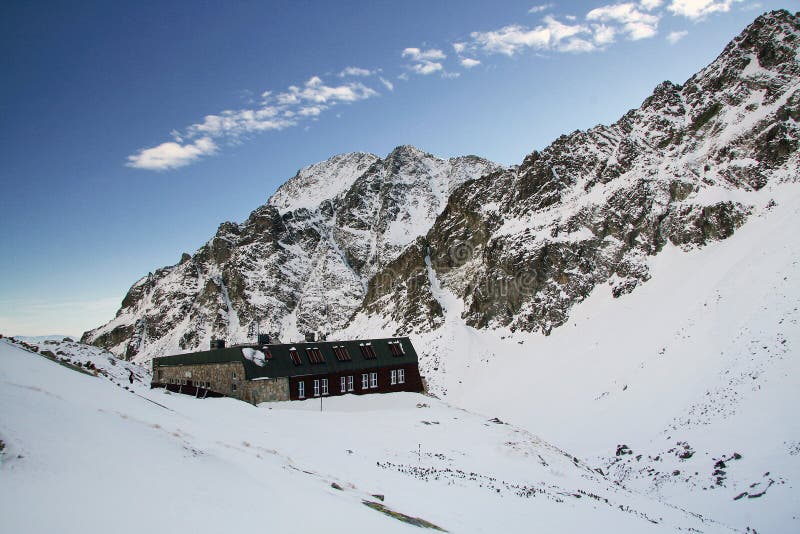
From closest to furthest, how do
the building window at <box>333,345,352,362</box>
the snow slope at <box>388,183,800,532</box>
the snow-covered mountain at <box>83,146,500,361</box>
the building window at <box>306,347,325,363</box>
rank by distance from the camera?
1. the snow slope at <box>388,183,800,532</box>
2. the building window at <box>306,347,325,363</box>
3. the building window at <box>333,345,352,362</box>
4. the snow-covered mountain at <box>83,146,500,361</box>

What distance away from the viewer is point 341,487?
39.1 feet

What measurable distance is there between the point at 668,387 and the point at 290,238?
4882 inches

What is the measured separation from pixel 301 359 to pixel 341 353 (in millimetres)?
3836

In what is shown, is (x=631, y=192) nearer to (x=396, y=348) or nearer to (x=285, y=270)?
(x=396, y=348)

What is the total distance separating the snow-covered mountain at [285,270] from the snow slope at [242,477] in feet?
303

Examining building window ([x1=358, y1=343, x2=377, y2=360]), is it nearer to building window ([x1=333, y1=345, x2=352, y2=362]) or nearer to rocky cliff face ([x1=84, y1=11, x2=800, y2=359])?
building window ([x1=333, y1=345, x2=352, y2=362])

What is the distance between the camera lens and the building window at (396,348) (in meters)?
43.1

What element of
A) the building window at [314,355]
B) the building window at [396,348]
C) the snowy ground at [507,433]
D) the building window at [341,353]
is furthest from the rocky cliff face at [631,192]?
the building window at [314,355]

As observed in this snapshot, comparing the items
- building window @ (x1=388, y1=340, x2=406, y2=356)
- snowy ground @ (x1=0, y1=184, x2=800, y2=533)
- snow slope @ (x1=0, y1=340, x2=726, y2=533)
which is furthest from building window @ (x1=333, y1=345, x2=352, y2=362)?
snow slope @ (x1=0, y1=340, x2=726, y2=533)

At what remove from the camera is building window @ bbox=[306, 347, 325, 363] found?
37812 mm

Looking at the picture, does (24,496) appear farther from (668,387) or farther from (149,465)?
(668,387)

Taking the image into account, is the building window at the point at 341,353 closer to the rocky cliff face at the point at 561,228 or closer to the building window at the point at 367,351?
the building window at the point at 367,351

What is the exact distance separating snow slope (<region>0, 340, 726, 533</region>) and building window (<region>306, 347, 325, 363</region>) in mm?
12865

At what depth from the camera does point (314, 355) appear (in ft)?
125
